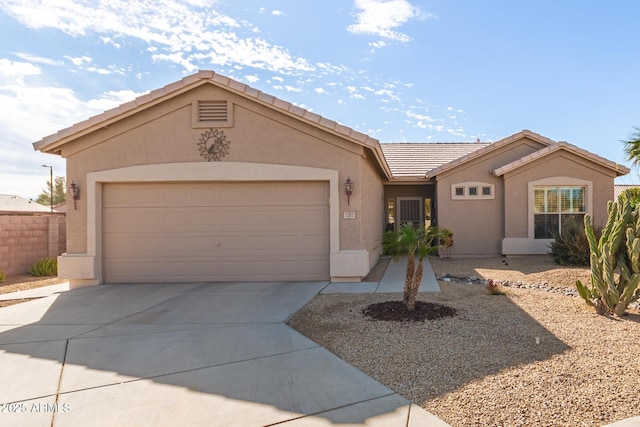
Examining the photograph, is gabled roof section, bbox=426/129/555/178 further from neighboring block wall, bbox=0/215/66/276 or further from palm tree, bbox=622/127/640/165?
neighboring block wall, bbox=0/215/66/276

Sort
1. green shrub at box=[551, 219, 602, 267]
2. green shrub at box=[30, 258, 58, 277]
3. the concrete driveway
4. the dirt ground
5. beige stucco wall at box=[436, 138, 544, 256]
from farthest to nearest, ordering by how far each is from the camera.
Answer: beige stucco wall at box=[436, 138, 544, 256]
green shrub at box=[30, 258, 58, 277]
green shrub at box=[551, 219, 602, 267]
the dirt ground
the concrete driveway

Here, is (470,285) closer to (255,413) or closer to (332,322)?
(332,322)

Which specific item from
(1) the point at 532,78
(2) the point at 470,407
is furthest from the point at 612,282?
(1) the point at 532,78

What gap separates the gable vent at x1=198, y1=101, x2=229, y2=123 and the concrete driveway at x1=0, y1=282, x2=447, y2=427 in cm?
468

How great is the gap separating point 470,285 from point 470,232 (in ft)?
18.6

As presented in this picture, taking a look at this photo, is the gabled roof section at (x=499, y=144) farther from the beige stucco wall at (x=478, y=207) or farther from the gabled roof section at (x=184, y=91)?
the gabled roof section at (x=184, y=91)

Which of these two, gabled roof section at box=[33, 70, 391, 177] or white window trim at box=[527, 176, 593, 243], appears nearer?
gabled roof section at box=[33, 70, 391, 177]

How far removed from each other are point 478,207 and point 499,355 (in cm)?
1054

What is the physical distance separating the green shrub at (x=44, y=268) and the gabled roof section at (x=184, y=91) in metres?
5.01

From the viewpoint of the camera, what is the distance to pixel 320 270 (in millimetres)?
9477

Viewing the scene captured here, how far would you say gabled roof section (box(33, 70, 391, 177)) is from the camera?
29.6 ft

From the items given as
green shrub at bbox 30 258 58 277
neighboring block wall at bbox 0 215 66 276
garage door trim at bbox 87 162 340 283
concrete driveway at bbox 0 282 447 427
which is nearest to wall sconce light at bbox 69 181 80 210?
garage door trim at bbox 87 162 340 283

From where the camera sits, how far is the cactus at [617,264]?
238 inches

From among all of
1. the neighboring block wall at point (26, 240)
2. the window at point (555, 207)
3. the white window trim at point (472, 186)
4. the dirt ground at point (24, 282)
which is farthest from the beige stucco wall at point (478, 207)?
the neighboring block wall at point (26, 240)
